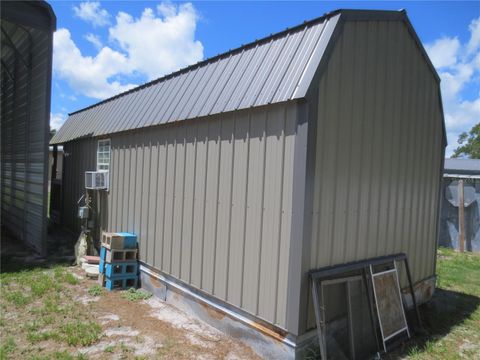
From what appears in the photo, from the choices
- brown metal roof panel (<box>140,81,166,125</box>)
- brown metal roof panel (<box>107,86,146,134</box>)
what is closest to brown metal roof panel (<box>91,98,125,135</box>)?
brown metal roof panel (<box>107,86,146,134</box>)

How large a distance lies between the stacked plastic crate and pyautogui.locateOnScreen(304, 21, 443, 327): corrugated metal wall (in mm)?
3352

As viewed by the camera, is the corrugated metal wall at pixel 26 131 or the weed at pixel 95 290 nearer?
the weed at pixel 95 290

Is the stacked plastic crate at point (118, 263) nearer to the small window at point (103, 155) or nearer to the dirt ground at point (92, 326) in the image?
the dirt ground at point (92, 326)

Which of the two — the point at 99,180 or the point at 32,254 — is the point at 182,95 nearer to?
the point at 99,180

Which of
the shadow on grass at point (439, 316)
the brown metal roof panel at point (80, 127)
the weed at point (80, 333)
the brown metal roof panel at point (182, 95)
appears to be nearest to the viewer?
the weed at point (80, 333)

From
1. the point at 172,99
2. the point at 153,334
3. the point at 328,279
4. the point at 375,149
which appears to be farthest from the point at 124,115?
the point at 328,279

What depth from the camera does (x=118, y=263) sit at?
5.50 m

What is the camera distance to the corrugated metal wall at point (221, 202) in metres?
3.44

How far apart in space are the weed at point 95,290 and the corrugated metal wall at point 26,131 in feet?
7.72

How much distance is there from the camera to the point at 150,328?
4.09m

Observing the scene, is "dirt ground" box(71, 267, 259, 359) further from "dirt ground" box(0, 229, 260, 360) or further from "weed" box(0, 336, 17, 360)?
"weed" box(0, 336, 17, 360)

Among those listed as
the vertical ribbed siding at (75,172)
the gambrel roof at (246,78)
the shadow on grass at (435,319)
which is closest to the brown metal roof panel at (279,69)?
the gambrel roof at (246,78)

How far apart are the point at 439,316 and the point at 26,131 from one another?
867cm

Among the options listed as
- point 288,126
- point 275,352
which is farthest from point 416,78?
point 275,352
